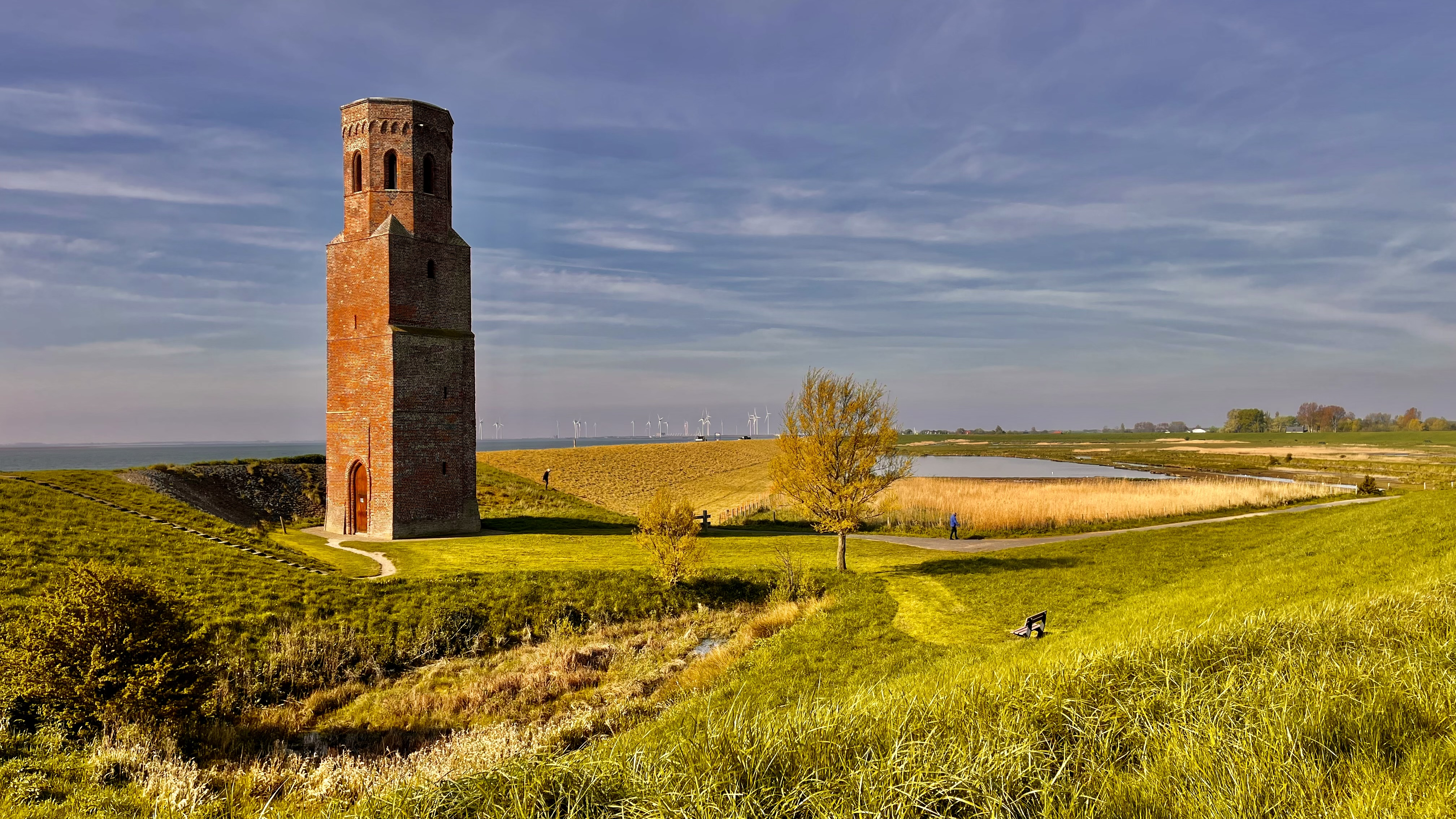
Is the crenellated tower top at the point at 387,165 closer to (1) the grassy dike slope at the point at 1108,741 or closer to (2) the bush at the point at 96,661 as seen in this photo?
(2) the bush at the point at 96,661

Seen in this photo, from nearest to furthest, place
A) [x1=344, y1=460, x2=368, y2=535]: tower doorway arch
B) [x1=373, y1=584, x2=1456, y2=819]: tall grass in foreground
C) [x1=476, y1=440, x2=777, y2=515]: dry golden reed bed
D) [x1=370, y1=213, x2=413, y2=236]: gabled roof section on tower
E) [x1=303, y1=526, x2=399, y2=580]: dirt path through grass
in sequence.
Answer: [x1=373, y1=584, x2=1456, y2=819]: tall grass in foreground
[x1=303, y1=526, x2=399, y2=580]: dirt path through grass
[x1=370, y1=213, x2=413, y2=236]: gabled roof section on tower
[x1=344, y1=460, x2=368, y2=535]: tower doorway arch
[x1=476, y1=440, x2=777, y2=515]: dry golden reed bed

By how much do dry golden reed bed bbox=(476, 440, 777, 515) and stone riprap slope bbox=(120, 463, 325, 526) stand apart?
19.6 meters

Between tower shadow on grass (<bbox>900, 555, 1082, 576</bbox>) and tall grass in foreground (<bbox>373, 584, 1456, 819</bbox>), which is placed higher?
tall grass in foreground (<bbox>373, 584, 1456, 819</bbox>)

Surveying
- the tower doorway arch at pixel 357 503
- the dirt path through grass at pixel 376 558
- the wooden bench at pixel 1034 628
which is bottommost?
the dirt path through grass at pixel 376 558

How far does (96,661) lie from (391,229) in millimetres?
21303

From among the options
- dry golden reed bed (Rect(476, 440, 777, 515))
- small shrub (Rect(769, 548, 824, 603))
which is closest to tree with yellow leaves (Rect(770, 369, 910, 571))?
small shrub (Rect(769, 548, 824, 603))

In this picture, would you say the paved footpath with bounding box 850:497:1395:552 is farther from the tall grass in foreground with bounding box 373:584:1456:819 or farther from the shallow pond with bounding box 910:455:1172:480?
the shallow pond with bounding box 910:455:1172:480

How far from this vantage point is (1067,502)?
116ft

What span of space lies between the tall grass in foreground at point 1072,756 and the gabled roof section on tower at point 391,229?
88.8 feet

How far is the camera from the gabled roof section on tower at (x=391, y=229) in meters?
27.7

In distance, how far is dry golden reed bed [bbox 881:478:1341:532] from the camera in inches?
1291

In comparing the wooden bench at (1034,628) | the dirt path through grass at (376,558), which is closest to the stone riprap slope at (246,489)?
the dirt path through grass at (376,558)

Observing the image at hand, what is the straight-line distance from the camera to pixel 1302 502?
36094 millimetres

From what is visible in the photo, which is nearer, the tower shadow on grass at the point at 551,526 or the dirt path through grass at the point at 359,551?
the dirt path through grass at the point at 359,551
